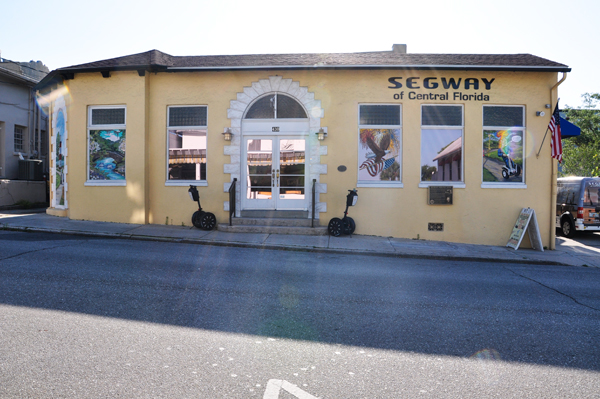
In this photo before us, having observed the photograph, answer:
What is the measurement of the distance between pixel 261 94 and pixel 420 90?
14.9ft

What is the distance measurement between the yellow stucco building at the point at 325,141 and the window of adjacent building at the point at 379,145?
0.03 m

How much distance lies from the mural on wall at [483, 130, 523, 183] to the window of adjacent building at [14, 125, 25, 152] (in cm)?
2037

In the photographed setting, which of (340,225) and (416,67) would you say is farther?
(416,67)

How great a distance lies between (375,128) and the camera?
42.1 feet

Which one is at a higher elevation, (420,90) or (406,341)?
(420,90)

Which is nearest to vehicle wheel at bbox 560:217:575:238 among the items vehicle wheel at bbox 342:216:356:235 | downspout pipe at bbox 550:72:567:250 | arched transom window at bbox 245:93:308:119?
downspout pipe at bbox 550:72:567:250

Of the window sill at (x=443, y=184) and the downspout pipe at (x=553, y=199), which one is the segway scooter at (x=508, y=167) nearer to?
the downspout pipe at (x=553, y=199)

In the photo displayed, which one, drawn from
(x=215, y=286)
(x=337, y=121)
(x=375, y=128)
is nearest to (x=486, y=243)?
(x=375, y=128)

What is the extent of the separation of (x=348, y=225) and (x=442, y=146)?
3.61 meters

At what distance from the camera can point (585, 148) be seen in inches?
944

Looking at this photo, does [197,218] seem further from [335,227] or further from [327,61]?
[327,61]

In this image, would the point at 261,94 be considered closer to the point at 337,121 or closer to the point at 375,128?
the point at 337,121

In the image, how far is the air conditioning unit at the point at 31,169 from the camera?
64.6 ft

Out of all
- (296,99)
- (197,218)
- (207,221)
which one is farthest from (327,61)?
(197,218)
